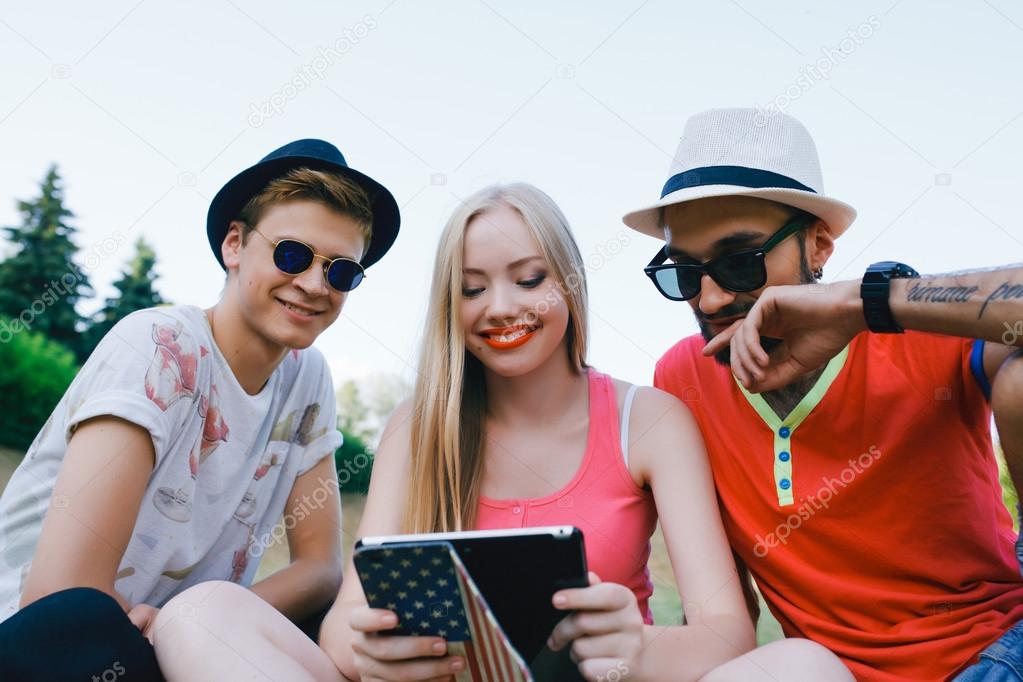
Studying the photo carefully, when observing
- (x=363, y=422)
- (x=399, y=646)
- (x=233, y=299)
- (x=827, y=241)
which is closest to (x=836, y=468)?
(x=827, y=241)

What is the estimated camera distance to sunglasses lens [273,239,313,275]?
3068 millimetres

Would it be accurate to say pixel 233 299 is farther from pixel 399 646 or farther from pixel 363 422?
pixel 363 422

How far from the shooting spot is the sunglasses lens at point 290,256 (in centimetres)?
307

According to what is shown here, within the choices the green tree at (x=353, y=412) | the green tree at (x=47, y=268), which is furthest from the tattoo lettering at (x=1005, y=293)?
the green tree at (x=47, y=268)

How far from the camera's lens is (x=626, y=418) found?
2742mm

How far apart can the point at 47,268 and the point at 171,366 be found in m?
16.0

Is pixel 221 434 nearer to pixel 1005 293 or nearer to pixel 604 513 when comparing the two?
pixel 604 513

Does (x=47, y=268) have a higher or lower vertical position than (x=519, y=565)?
higher

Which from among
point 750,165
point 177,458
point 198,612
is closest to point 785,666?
point 198,612

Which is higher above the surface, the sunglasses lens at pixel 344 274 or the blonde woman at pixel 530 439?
the sunglasses lens at pixel 344 274

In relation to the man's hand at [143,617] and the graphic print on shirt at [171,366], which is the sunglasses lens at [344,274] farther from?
the man's hand at [143,617]

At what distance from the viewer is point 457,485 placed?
266 cm

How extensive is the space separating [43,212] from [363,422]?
32.4 ft

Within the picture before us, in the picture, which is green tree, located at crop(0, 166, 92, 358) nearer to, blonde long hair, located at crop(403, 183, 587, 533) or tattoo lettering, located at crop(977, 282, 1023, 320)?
blonde long hair, located at crop(403, 183, 587, 533)
